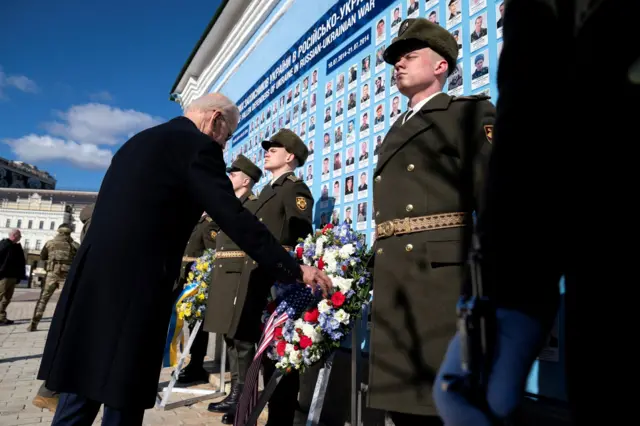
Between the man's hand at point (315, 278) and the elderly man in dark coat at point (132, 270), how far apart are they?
34 centimetres

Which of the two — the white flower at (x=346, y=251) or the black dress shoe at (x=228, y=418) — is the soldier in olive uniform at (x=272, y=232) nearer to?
the black dress shoe at (x=228, y=418)

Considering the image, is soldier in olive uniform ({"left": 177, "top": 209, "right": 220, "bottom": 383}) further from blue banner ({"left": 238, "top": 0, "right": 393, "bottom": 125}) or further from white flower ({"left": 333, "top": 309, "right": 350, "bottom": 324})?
white flower ({"left": 333, "top": 309, "right": 350, "bottom": 324})

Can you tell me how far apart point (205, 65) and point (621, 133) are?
9.99 m

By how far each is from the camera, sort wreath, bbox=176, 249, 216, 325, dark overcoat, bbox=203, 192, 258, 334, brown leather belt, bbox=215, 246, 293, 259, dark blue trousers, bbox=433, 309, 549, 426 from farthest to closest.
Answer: wreath, bbox=176, 249, 216, 325 → brown leather belt, bbox=215, 246, 293, 259 → dark overcoat, bbox=203, 192, 258, 334 → dark blue trousers, bbox=433, 309, 549, 426

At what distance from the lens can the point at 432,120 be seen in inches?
83.7

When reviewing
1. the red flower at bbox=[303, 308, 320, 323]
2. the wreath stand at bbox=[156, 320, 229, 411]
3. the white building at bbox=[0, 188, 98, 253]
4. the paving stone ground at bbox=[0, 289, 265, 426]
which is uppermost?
the white building at bbox=[0, 188, 98, 253]

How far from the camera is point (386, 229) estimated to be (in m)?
2.10

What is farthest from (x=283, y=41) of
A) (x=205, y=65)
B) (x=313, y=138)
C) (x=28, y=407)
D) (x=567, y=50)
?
(x=567, y=50)

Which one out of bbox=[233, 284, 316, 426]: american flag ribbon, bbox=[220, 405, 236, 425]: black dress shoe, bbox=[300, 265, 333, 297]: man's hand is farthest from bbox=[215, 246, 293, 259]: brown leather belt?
bbox=[300, 265, 333, 297]: man's hand

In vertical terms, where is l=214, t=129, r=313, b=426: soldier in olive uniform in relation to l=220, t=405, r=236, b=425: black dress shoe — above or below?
above

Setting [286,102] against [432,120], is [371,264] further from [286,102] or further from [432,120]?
[286,102]

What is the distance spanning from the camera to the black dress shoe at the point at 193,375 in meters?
5.26

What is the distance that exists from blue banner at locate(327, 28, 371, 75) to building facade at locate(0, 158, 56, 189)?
8903 cm

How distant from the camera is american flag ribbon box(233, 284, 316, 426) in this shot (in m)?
2.83
